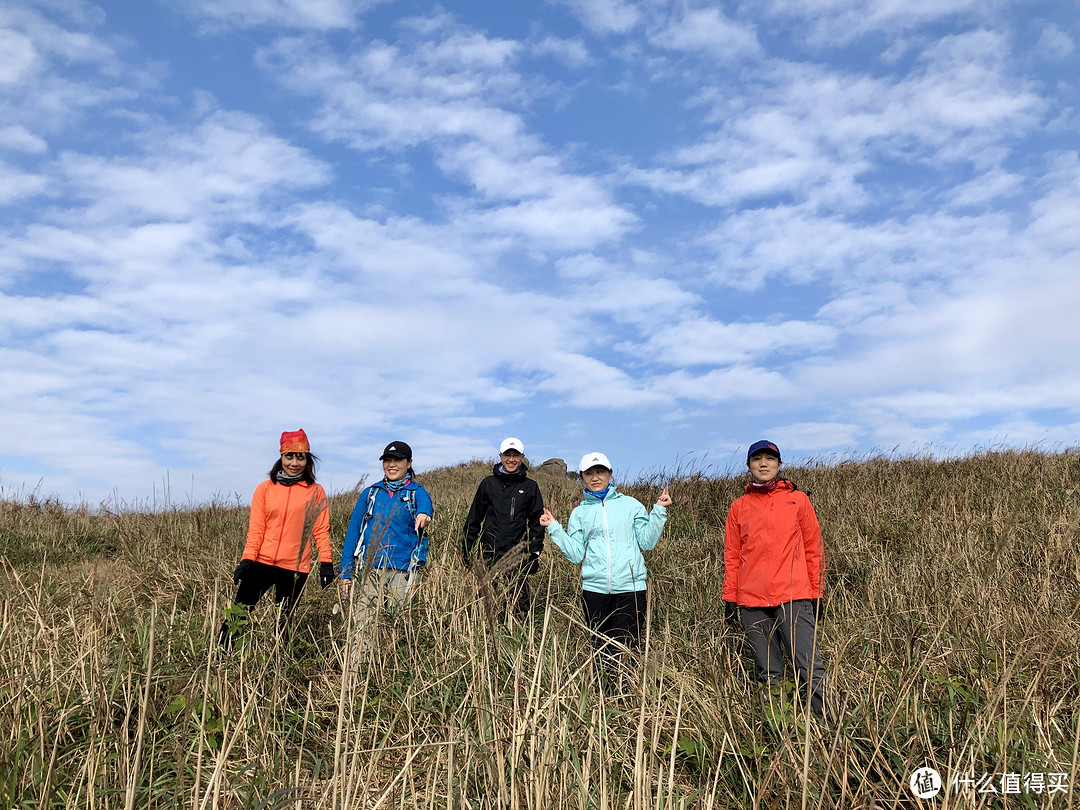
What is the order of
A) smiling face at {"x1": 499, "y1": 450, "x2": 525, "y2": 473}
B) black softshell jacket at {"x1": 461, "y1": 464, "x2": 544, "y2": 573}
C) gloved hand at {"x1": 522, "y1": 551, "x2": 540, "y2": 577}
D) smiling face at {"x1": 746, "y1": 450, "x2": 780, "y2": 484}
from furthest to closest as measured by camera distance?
1. smiling face at {"x1": 499, "y1": 450, "x2": 525, "y2": 473}
2. black softshell jacket at {"x1": 461, "y1": 464, "x2": 544, "y2": 573}
3. gloved hand at {"x1": 522, "y1": 551, "x2": 540, "y2": 577}
4. smiling face at {"x1": 746, "y1": 450, "x2": 780, "y2": 484}

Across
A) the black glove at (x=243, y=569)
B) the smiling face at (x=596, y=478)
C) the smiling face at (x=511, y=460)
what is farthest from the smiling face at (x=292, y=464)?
the smiling face at (x=596, y=478)

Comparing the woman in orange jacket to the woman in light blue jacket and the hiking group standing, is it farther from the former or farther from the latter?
the woman in light blue jacket

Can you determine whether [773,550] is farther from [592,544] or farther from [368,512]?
[368,512]

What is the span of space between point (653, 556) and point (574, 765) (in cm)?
587

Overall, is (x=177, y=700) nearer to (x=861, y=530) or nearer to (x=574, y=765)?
(x=574, y=765)

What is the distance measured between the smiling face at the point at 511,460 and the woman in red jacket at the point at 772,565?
1971 millimetres

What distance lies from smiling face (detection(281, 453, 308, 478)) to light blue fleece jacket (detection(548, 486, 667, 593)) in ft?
6.63

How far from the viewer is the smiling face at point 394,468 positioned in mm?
5164

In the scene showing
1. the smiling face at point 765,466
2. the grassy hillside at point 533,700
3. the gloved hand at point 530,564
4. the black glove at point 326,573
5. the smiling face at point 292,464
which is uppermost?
the smiling face at point 765,466

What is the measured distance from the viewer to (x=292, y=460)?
198 inches

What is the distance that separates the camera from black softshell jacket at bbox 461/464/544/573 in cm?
566

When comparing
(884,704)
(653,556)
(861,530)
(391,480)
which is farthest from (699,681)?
(861,530)

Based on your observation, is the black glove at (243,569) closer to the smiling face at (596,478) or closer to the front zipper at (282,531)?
the front zipper at (282,531)

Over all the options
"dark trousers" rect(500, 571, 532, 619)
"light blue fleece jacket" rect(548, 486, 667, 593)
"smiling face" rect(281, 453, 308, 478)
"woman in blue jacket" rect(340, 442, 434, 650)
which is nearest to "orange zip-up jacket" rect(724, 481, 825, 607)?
"light blue fleece jacket" rect(548, 486, 667, 593)
